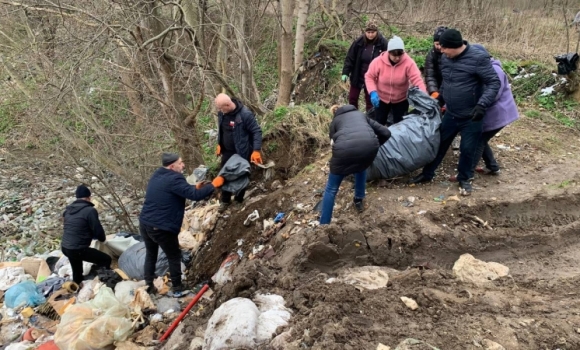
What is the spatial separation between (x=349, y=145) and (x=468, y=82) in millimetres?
1364

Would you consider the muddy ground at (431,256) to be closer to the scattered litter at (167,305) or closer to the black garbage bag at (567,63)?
the scattered litter at (167,305)

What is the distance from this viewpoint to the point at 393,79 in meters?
4.73

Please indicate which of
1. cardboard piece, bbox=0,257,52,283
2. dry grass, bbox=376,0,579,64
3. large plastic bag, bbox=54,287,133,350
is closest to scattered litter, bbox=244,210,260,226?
large plastic bag, bbox=54,287,133,350

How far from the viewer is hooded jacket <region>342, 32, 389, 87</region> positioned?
5453 mm

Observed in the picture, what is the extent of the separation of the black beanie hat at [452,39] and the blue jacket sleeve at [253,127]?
2242mm

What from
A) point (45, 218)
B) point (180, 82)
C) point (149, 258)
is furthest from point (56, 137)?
point (149, 258)

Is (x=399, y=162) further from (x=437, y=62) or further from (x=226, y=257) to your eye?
(x=226, y=257)

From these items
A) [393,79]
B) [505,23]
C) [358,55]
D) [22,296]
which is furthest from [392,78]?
[505,23]

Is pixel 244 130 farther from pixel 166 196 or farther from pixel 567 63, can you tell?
pixel 567 63

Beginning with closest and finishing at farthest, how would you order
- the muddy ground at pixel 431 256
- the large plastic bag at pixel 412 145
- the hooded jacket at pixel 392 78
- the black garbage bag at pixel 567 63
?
1. the muddy ground at pixel 431 256
2. the large plastic bag at pixel 412 145
3. the hooded jacket at pixel 392 78
4. the black garbage bag at pixel 567 63

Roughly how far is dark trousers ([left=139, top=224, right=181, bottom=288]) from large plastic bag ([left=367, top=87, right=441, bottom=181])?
2249 mm

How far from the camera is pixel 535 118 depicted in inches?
251

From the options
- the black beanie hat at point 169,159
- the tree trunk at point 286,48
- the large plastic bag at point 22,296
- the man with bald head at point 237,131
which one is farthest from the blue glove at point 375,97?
the large plastic bag at point 22,296

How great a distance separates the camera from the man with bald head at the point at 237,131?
487 centimetres
